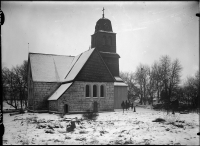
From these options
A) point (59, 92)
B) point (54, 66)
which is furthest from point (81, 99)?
point (54, 66)

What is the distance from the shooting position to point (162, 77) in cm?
4934

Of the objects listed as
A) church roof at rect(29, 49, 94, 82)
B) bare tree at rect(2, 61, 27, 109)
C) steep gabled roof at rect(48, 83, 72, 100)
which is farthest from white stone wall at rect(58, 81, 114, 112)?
bare tree at rect(2, 61, 27, 109)

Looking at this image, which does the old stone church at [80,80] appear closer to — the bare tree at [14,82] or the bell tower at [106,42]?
the bell tower at [106,42]

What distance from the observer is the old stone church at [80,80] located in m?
31.4

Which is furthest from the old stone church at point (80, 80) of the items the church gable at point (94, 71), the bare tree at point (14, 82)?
the bare tree at point (14, 82)

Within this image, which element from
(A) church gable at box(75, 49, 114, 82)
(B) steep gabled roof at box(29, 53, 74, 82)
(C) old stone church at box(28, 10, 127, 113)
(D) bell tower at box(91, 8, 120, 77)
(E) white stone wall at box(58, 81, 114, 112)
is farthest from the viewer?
(D) bell tower at box(91, 8, 120, 77)

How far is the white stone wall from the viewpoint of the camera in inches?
1202

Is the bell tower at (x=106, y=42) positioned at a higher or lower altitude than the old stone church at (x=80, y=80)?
higher

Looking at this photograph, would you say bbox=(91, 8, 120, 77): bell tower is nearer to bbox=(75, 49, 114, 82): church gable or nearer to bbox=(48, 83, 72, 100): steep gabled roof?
bbox=(75, 49, 114, 82): church gable

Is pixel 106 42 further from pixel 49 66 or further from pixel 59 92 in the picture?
pixel 59 92

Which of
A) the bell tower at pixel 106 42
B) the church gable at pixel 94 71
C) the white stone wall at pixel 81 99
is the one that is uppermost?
the bell tower at pixel 106 42

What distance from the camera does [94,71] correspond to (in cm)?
3312

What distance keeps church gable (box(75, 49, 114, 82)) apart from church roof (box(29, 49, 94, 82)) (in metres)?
1.35

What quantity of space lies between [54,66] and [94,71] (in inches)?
363
